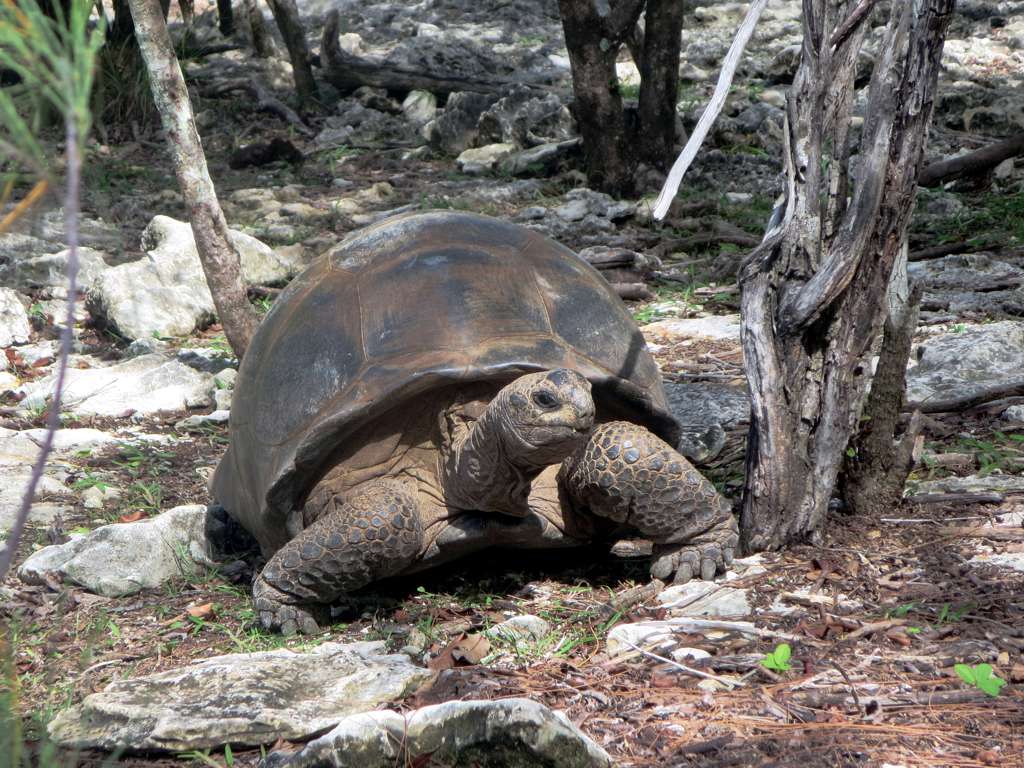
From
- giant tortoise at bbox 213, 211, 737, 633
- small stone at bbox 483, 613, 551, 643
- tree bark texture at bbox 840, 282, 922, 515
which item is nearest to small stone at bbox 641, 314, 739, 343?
giant tortoise at bbox 213, 211, 737, 633

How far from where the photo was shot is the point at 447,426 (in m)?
3.18

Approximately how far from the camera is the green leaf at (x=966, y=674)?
2176 mm

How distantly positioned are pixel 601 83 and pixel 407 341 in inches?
205

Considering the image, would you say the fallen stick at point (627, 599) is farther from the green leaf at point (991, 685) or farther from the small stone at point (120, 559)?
the small stone at point (120, 559)

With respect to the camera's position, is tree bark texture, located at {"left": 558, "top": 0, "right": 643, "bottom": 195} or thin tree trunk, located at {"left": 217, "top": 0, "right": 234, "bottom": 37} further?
thin tree trunk, located at {"left": 217, "top": 0, "right": 234, "bottom": 37}

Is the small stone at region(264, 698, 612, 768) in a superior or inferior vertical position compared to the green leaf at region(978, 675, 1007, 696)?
superior

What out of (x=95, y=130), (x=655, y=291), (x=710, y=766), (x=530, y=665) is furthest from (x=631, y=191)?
(x=710, y=766)

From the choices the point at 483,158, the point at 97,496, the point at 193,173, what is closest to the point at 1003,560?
the point at 97,496

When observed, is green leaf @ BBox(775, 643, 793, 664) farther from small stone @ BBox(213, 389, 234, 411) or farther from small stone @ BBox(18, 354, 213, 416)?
small stone @ BBox(18, 354, 213, 416)

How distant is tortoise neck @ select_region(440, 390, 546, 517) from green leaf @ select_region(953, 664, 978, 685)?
106cm

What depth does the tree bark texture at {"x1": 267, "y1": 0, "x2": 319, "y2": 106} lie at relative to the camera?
10930 millimetres

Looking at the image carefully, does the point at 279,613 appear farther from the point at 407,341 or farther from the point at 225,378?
the point at 225,378

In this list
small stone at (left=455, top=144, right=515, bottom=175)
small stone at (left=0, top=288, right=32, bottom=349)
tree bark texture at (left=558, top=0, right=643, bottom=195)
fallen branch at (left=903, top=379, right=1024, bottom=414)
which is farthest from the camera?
small stone at (left=455, top=144, right=515, bottom=175)

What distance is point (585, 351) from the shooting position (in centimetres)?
329
